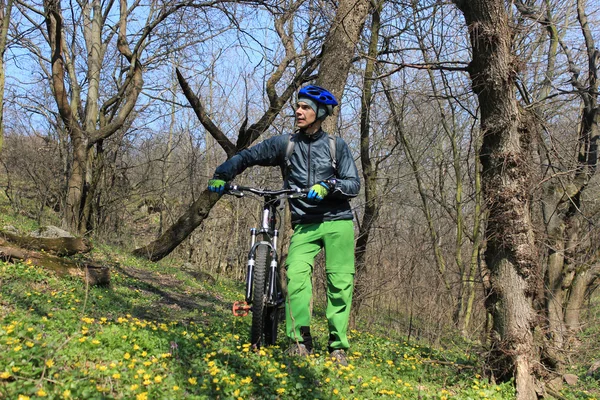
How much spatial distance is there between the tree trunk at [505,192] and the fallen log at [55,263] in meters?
4.77

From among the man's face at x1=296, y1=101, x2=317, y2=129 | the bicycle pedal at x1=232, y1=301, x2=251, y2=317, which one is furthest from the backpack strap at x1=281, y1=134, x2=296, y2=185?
the bicycle pedal at x1=232, y1=301, x2=251, y2=317

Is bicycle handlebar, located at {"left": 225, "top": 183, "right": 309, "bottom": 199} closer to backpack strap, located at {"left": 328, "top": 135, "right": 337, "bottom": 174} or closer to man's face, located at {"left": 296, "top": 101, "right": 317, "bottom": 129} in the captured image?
backpack strap, located at {"left": 328, "top": 135, "right": 337, "bottom": 174}

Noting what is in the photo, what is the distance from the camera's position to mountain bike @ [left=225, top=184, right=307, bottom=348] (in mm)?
3931

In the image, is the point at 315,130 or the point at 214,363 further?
the point at 315,130

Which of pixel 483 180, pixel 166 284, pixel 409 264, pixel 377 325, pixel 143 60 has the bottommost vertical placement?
pixel 377 325

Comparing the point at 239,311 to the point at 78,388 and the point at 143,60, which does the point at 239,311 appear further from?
the point at 143,60

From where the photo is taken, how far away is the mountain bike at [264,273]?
393cm

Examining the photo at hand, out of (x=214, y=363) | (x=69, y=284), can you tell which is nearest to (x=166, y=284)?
(x=69, y=284)

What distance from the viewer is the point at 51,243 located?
7648 millimetres

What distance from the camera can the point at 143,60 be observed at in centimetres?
1515

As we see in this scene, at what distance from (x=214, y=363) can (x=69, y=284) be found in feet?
12.1

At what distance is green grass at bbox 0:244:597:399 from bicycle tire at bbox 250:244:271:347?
13 centimetres

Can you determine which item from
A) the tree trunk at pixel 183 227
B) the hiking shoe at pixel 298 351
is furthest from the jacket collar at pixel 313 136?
the tree trunk at pixel 183 227

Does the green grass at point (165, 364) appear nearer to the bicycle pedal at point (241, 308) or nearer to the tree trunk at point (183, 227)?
the bicycle pedal at point (241, 308)
